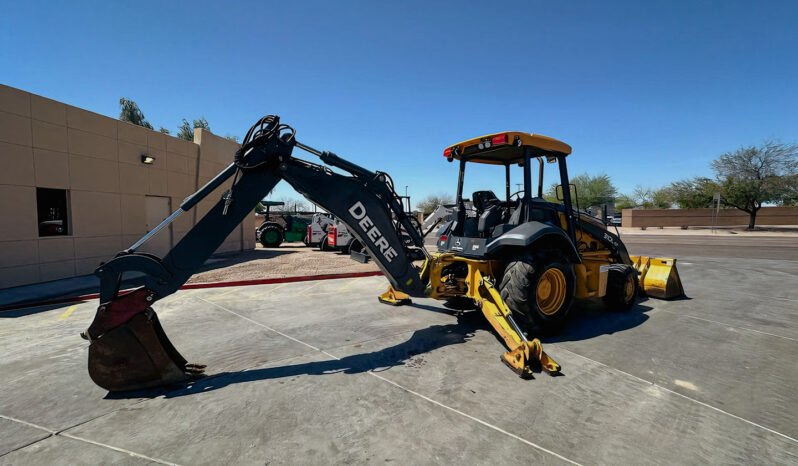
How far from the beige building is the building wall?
142 ft

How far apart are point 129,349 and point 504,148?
5048 millimetres

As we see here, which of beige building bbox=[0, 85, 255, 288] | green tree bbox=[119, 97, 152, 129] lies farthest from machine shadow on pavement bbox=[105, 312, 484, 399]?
green tree bbox=[119, 97, 152, 129]

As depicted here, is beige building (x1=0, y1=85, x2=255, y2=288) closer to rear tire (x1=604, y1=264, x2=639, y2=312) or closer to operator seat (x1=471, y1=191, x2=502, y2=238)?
operator seat (x1=471, y1=191, x2=502, y2=238)

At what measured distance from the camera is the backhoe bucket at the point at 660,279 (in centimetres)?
707

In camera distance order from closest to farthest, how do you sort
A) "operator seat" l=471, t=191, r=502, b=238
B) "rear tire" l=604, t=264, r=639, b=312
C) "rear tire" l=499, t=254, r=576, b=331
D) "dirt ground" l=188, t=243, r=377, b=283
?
"rear tire" l=499, t=254, r=576, b=331 → "operator seat" l=471, t=191, r=502, b=238 → "rear tire" l=604, t=264, r=639, b=312 → "dirt ground" l=188, t=243, r=377, b=283

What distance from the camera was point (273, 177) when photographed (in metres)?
3.84

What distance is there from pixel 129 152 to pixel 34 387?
31.9 ft

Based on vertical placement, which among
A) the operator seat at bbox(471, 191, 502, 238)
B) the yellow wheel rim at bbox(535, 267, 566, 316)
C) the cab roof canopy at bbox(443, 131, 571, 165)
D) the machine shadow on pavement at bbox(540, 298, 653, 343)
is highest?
the cab roof canopy at bbox(443, 131, 571, 165)

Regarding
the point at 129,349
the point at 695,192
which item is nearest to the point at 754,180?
the point at 695,192

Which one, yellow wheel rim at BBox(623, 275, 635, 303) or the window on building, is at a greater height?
the window on building

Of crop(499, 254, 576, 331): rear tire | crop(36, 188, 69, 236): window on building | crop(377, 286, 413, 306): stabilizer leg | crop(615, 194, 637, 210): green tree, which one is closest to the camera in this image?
crop(499, 254, 576, 331): rear tire

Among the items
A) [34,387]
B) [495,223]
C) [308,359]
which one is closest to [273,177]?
[308,359]

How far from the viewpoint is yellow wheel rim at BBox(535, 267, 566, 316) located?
16.0 ft

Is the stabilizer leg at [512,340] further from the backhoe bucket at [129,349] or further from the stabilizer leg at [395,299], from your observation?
the backhoe bucket at [129,349]
